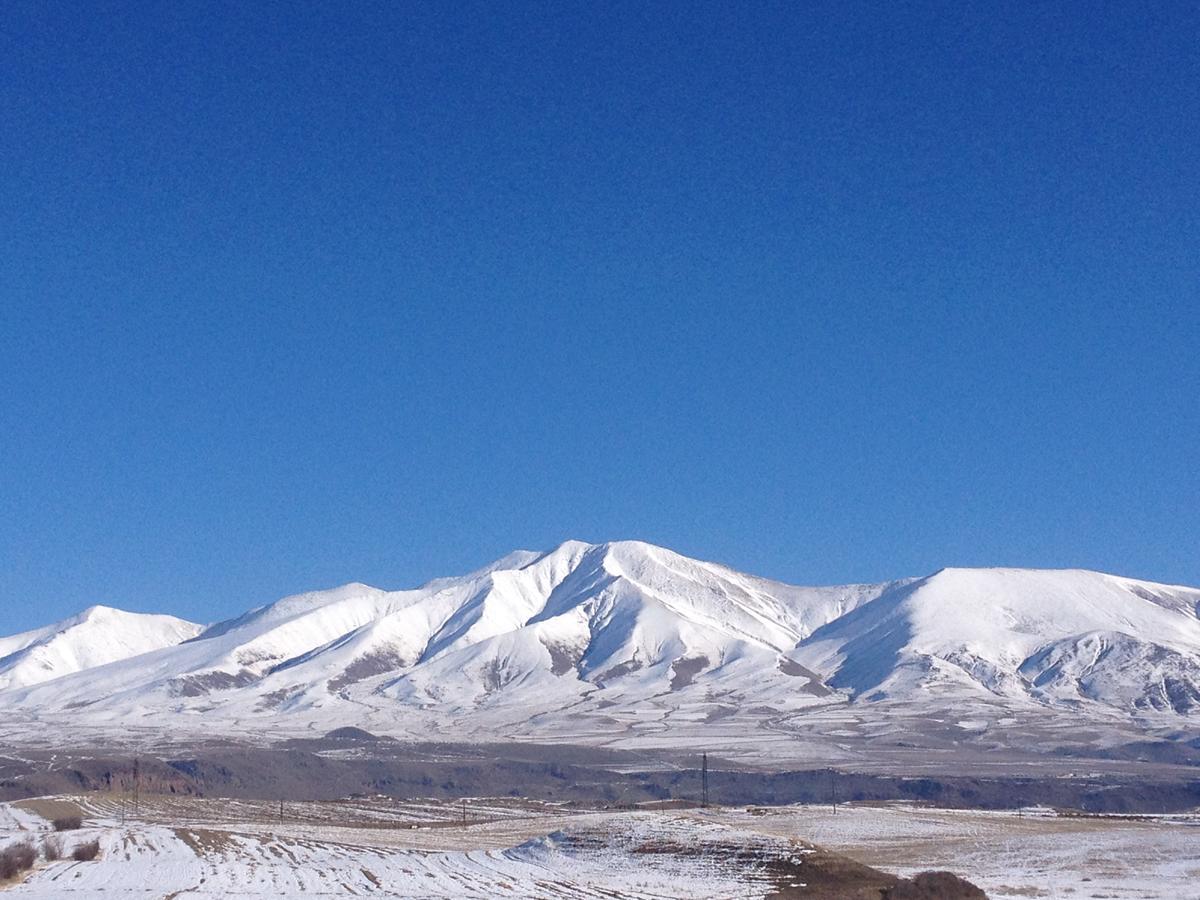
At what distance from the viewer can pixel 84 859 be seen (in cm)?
6259

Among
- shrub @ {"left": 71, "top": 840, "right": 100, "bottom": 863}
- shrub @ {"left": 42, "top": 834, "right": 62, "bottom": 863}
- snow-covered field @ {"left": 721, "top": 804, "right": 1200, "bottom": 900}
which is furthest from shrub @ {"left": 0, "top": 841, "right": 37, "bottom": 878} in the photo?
snow-covered field @ {"left": 721, "top": 804, "right": 1200, "bottom": 900}

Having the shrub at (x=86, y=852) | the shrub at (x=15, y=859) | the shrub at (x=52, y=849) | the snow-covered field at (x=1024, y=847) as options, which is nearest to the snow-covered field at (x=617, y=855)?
the snow-covered field at (x=1024, y=847)

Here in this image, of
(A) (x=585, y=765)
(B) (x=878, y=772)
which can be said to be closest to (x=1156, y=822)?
(B) (x=878, y=772)

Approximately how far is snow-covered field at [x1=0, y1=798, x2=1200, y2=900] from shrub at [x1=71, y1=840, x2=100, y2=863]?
21.7 inches

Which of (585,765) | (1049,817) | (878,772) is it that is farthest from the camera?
(585,765)

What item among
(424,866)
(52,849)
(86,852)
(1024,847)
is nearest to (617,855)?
(424,866)

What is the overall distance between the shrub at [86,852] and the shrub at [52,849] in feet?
2.52

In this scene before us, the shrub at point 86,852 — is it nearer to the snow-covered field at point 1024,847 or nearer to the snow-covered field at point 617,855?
the snow-covered field at point 617,855

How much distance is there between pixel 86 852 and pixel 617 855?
26314mm

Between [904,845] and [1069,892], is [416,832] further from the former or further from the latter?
[1069,892]

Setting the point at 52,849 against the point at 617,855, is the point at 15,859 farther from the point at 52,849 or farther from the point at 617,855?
the point at 617,855

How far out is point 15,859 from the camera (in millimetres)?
58281

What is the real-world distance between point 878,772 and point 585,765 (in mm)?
38290

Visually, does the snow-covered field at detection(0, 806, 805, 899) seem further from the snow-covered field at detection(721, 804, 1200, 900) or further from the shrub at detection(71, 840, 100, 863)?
the snow-covered field at detection(721, 804, 1200, 900)
